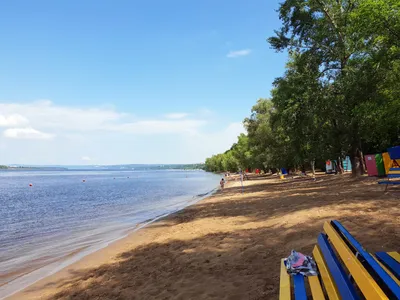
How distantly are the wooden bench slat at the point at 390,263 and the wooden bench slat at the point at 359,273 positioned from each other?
0.67 meters

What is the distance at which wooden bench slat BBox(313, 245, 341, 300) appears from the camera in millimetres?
3201

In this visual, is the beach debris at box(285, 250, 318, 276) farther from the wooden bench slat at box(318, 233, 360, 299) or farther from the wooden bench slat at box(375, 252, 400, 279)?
the wooden bench slat at box(375, 252, 400, 279)

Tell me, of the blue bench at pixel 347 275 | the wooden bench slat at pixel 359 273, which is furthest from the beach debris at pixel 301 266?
the wooden bench slat at pixel 359 273

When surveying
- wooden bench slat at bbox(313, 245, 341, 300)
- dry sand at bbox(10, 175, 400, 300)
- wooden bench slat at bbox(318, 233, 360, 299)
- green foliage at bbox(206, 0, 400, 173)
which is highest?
green foliage at bbox(206, 0, 400, 173)

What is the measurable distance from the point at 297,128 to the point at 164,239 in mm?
15471

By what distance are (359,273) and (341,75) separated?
20.3 metres

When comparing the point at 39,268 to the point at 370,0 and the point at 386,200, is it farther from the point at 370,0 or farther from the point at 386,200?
the point at 370,0

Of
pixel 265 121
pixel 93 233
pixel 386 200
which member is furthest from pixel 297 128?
pixel 265 121

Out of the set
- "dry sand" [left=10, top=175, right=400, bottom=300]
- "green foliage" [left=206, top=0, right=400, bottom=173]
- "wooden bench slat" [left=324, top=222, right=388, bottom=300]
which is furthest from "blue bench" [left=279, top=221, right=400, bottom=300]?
"green foliage" [left=206, top=0, right=400, bottom=173]

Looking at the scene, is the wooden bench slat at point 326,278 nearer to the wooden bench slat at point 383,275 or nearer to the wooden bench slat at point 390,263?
the wooden bench slat at point 383,275

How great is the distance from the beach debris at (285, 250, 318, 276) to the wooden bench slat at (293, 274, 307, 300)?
116 millimetres

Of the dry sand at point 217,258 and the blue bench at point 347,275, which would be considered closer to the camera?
the blue bench at point 347,275

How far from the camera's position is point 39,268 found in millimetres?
9914

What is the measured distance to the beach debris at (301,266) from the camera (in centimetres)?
410
